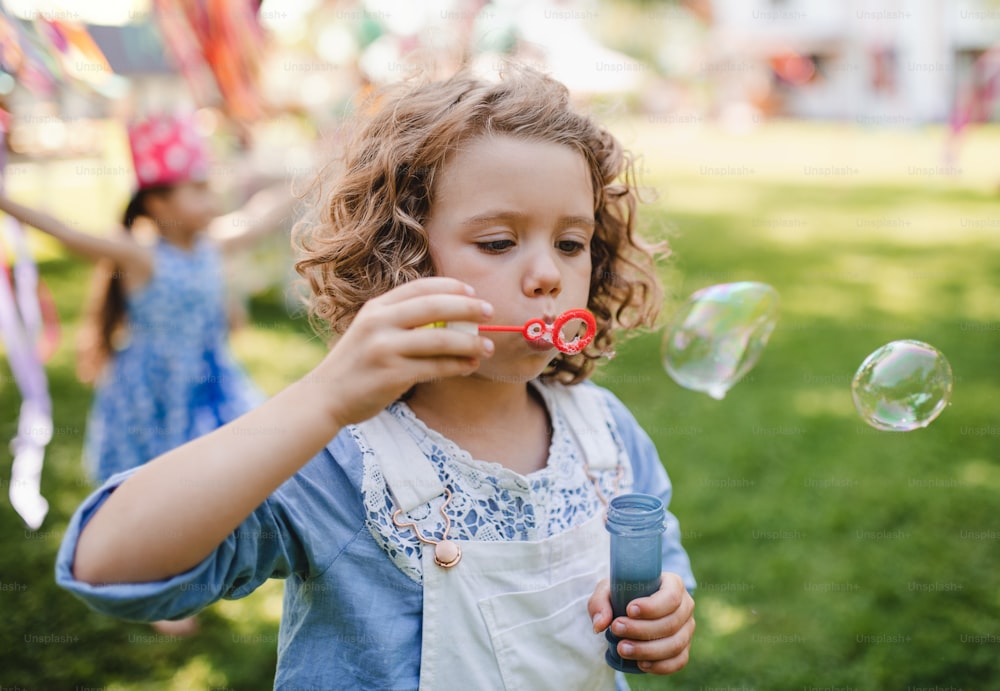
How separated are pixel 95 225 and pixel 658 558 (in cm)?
905

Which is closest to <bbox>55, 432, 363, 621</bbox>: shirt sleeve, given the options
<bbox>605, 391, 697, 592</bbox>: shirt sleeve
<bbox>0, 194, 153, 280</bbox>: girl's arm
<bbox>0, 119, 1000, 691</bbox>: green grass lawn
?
A: <bbox>605, 391, 697, 592</bbox>: shirt sleeve

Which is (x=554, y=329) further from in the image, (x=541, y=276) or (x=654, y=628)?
(x=654, y=628)

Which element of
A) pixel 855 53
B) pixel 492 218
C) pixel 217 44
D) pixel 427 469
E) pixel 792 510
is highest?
pixel 855 53

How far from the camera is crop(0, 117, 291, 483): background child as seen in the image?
9.51 ft

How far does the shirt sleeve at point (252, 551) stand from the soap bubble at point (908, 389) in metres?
1.16

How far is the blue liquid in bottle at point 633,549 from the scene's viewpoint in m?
1.11

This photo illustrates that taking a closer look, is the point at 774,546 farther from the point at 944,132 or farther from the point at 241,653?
the point at 944,132

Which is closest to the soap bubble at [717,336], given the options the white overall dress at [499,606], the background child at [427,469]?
the background child at [427,469]

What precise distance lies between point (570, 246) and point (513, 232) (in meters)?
0.12

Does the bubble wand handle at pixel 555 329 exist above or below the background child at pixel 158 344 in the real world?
above

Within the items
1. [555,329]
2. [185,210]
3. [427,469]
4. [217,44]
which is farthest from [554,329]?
[217,44]

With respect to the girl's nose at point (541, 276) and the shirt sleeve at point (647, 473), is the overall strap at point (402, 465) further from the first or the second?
the shirt sleeve at point (647, 473)

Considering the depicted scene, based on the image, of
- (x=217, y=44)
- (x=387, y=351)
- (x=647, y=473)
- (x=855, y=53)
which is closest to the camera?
(x=387, y=351)

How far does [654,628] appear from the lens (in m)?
1.13
